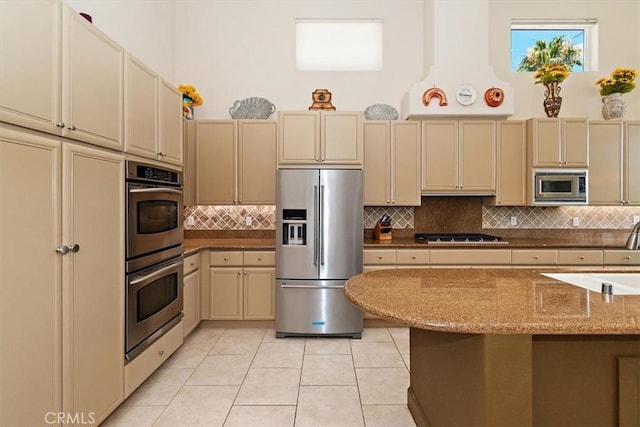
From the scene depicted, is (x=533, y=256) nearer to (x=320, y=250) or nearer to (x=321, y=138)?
(x=320, y=250)

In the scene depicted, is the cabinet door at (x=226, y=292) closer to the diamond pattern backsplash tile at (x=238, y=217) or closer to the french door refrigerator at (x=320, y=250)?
the french door refrigerator at (x=320, y=250)

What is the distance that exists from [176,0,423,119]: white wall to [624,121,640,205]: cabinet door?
237 centimetres

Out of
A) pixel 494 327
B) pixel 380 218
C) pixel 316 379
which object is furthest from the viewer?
pixel 380 218

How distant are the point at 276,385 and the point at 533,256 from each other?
2833mm

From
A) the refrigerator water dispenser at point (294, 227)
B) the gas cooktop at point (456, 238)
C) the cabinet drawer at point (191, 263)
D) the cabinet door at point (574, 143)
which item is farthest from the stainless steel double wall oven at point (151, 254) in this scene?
the cabinet door at point (574, 143)

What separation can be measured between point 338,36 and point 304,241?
2631mm

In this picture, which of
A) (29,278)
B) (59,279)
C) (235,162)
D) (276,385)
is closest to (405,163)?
(235,162)

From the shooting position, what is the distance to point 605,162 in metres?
3.88

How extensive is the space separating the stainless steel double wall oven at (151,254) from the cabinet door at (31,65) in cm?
69

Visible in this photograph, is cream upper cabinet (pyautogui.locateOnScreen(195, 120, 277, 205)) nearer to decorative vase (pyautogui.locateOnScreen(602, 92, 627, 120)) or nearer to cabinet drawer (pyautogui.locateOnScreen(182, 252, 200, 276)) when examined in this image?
cabinet drawer (pyautogui.locateOnScreen(182, 252, 200, 276))

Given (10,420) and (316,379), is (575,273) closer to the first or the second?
(316,379)

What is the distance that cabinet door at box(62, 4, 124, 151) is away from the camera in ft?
5.26

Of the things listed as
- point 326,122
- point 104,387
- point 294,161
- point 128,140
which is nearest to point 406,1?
point 326,122

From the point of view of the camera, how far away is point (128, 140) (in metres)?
2.15
